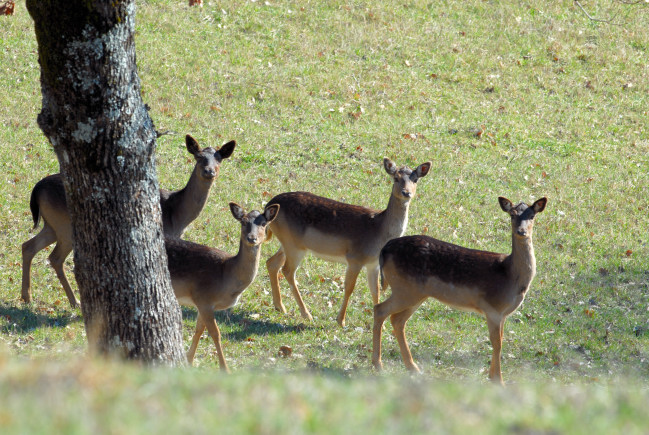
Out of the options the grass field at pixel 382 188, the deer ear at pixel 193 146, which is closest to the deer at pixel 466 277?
the grass field at pixel 382 188

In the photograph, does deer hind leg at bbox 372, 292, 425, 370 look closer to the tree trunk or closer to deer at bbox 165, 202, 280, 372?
deer at bbox 165, 202, 280, 372

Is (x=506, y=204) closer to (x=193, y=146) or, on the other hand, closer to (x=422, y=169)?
(x=422, y=169)

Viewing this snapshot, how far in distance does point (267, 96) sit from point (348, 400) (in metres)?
13.3

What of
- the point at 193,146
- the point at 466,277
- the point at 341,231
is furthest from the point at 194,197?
the point at 466,277

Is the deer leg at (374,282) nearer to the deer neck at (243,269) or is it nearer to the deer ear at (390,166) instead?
the deer ear at (390,166)

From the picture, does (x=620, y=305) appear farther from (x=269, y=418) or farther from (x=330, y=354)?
(x=269, y=418)

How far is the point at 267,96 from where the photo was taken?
684 inches

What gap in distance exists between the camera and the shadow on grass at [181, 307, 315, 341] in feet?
33.7

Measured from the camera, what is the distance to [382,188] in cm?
1465

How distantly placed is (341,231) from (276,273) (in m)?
1.07

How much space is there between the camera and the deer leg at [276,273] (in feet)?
36.4

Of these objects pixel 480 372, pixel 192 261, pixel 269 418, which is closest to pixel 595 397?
pixel 269 418

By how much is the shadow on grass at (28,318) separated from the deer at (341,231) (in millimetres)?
2712

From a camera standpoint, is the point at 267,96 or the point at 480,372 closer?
the point at 480,372
